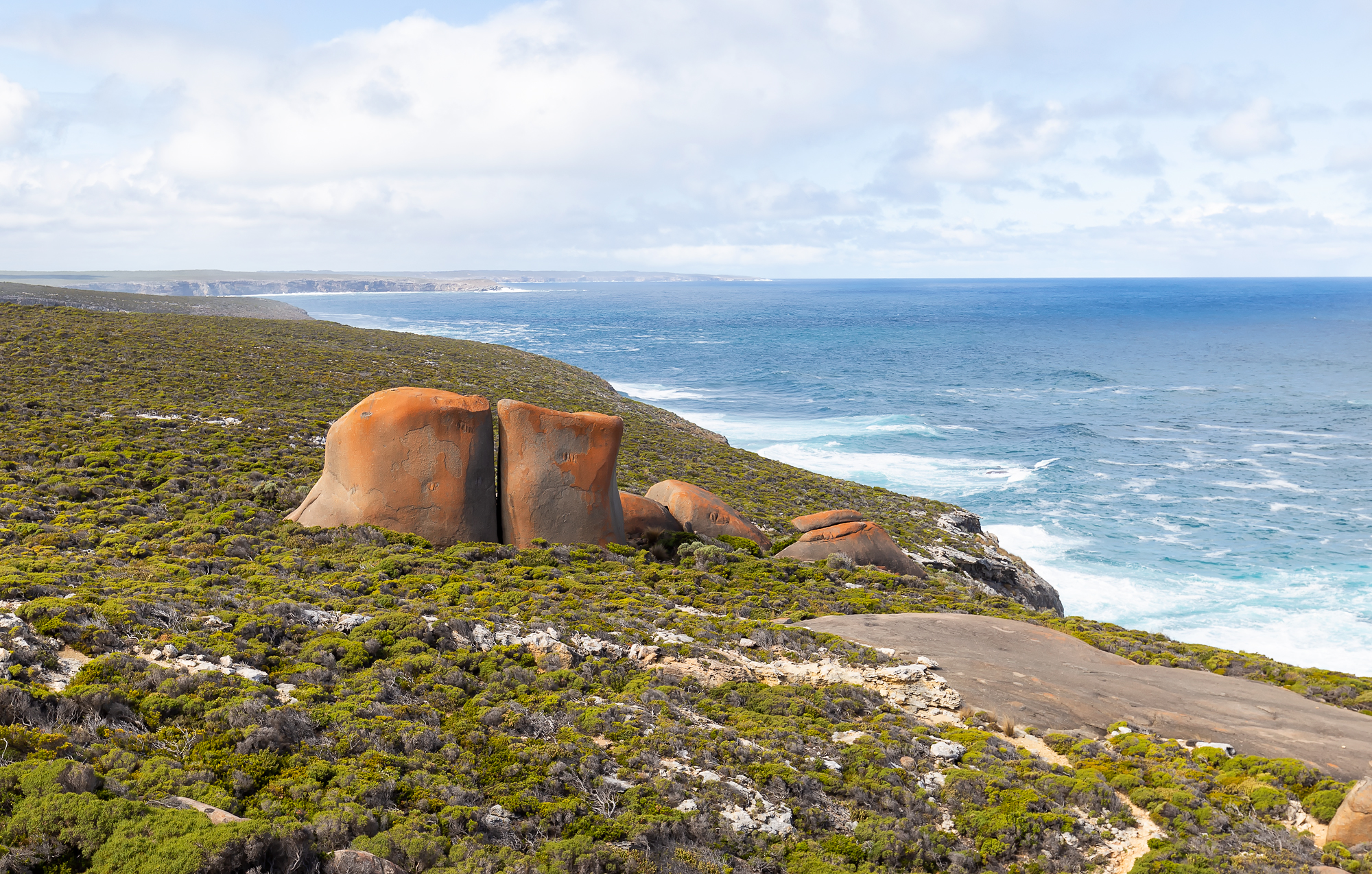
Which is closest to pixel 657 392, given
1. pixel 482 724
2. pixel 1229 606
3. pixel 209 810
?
pixel 1229 606

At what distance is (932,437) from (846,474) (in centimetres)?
1478

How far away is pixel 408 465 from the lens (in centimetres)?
1923

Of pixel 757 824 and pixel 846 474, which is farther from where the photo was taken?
pixel 846 474

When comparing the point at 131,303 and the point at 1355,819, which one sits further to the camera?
the point at 131,303

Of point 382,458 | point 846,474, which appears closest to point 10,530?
point 382,458

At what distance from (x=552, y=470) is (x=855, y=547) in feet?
33.8

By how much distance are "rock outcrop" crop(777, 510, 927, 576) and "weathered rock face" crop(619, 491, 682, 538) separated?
147 inches

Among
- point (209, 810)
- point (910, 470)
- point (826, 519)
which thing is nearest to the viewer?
point (209, 810)

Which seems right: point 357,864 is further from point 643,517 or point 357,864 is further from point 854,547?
point 854,547

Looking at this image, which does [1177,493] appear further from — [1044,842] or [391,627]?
[391,627]

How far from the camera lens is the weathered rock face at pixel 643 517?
887 inches

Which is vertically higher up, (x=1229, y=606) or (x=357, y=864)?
(x=357, y=864)

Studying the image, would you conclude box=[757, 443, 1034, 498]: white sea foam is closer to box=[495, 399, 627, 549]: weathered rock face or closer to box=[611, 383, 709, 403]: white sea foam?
box=[611, 383, 709, 403]: white sea foam

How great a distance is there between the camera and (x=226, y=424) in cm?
2873
